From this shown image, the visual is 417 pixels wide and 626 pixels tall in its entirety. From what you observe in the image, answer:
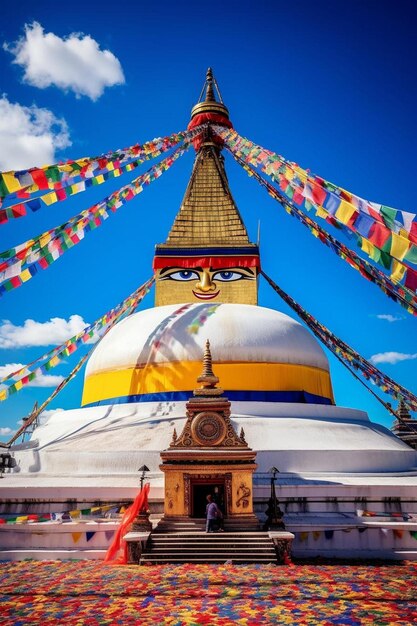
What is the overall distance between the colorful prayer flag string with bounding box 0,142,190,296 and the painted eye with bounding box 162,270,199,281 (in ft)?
8.65

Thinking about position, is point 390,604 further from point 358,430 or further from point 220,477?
point 358,430

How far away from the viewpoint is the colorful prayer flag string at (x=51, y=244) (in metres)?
9.27

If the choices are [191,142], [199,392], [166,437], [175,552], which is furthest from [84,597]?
[191,142]

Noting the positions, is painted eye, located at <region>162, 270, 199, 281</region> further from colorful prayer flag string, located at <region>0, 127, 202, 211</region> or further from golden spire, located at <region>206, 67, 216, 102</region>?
golden spire, located at <region>206, 67, 216, 102</region>

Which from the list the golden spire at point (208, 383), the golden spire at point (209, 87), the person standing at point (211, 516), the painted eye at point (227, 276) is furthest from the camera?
the golden spire at point (209, 87)

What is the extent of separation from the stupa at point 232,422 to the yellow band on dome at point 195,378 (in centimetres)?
2

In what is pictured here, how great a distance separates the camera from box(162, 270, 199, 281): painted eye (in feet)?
50.7

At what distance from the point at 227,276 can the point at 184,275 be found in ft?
4.17

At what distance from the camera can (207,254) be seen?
15.4 meters

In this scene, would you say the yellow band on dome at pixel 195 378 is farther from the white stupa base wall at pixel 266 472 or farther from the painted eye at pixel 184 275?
the painted eye at pixel 184 275

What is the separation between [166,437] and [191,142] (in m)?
11.9

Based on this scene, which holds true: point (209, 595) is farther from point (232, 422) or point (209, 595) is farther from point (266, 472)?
point (232, 422)

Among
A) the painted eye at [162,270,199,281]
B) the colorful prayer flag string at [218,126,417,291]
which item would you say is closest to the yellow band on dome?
the colorful prayer flag string at [218,126,417,291]

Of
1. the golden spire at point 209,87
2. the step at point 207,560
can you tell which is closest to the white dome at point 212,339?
the step at point 207,560
